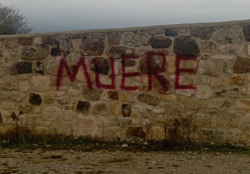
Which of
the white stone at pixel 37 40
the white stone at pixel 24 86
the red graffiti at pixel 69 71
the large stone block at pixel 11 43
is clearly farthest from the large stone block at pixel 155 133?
the large stone block at pixel 11 43

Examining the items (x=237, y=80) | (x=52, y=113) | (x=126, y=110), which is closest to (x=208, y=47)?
(x=237, y=80)

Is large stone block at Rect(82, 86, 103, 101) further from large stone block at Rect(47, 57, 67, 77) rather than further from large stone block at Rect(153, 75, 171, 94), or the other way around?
large stone block at Rect(153, 75, 171, 94)

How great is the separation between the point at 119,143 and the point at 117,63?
122cm

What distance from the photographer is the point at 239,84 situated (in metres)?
5.57

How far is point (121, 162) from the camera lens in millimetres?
4844

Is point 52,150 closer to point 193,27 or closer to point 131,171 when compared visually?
point 131,171

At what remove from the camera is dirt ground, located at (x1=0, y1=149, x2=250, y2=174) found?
441 cm

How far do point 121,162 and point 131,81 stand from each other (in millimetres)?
1517

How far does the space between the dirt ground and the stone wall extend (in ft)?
2.21

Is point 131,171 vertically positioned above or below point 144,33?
below

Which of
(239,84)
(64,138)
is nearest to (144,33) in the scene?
(239,84)

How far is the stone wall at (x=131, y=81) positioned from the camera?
5.61 meters

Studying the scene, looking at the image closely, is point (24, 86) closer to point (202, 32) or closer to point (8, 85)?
point (8, 85)

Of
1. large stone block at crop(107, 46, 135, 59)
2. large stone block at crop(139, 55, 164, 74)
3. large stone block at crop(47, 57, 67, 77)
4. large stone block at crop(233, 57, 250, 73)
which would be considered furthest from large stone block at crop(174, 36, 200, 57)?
large stone block at crop(47, 57, 67, 77)
